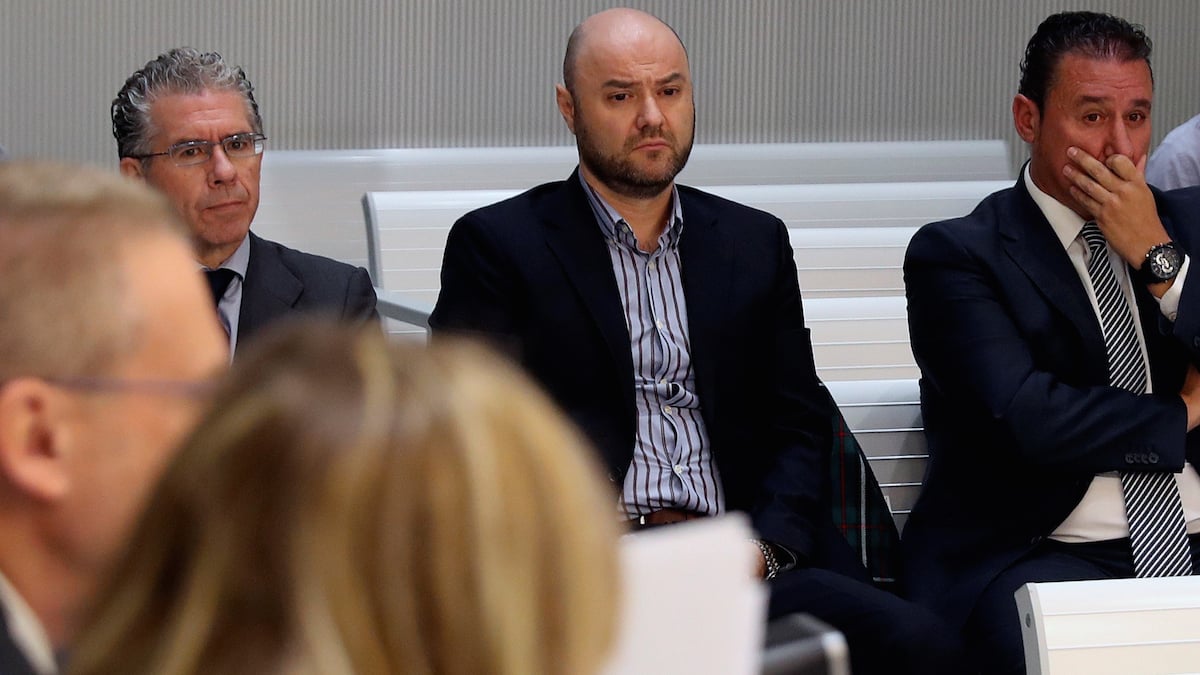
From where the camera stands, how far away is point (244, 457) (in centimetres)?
70

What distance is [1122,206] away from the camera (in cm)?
280

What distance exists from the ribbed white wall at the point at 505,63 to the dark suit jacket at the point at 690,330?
2466 mm

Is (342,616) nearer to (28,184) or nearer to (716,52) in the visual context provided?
(28,184)

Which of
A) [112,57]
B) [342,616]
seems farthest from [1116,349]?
[112,57]

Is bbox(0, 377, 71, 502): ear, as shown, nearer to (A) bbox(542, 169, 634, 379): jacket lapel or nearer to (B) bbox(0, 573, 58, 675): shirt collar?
(B) bbox(0, 573, 58, 675): shirt collar

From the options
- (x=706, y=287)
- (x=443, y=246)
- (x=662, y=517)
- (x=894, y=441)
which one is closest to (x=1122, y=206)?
(x=894, y=441)

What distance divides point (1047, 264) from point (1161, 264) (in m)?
0.20

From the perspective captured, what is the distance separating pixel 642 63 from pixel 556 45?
241 cm

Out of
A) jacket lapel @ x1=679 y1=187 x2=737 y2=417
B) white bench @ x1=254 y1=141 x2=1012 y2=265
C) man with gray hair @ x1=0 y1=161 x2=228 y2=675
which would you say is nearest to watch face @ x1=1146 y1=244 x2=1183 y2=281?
jacket lapel @ x1=679 y1=187 x2=737 y2=417

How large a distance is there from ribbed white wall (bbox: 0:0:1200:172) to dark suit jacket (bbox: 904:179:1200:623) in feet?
8.68

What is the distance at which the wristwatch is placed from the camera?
276 cm

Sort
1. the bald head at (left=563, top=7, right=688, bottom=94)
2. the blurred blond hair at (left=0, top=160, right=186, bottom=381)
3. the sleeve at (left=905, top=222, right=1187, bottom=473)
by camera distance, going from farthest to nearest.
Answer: the bald head at (left=563, top=7, right=688, bottom=94)
the sleeve at (left=905, top=222, right=1187, bottom=473)
the blurred blond hair at (left=0, top=160, right=186, bottom=381)

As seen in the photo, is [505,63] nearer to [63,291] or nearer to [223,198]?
[223,198]

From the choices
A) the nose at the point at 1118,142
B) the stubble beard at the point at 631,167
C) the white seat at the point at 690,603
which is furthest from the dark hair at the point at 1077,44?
the white seat at the point at 690,603
